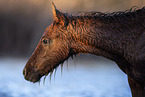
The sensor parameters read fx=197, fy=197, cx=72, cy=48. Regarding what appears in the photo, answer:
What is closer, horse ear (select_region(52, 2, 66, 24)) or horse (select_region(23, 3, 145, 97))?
horse (select_region(23, 3, 145, 97))

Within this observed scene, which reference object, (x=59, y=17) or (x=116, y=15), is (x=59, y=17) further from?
(x=116, y=15)

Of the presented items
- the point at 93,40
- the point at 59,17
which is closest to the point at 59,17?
the point at 59,17

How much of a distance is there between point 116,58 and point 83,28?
80cm

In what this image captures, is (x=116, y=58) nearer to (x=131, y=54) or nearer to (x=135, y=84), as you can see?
(x=131, y=54)

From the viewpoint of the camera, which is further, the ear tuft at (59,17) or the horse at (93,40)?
the ear tuft at (59,17)

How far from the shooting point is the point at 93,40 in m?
3.49

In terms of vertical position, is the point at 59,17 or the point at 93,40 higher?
the point at 59,17

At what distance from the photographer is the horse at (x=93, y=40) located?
3383 millimetres

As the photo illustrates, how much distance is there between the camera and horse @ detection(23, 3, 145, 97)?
3383mm

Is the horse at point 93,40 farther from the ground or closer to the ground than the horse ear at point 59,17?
closer to the ground

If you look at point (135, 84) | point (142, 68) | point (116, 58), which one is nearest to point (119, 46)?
point (116, 58)

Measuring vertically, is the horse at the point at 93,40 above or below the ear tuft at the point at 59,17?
below

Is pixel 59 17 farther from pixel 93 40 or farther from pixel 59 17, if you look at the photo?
pixel 93 40

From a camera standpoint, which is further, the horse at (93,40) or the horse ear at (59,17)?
the horse ear at (59,17)
